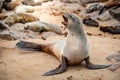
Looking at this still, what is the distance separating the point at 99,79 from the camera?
443 cm

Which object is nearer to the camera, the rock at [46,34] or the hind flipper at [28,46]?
the hind flipper at [28,46]

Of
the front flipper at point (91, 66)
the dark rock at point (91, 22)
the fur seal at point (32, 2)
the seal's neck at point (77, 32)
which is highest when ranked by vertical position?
the seal's neck at point (77, 32)

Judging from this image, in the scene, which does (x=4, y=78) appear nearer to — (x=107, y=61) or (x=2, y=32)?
(x=107, y=61)

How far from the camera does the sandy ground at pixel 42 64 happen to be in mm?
4547

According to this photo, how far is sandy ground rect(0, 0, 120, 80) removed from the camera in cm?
455

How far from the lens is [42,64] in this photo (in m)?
5.12

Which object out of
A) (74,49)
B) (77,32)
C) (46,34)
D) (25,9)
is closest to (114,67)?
(74,49)

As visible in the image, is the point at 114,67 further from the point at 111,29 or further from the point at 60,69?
the point at 111,29

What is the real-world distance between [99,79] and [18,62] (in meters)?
1.43

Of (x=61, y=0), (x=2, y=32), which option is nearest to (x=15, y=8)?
(x=61, y=0)

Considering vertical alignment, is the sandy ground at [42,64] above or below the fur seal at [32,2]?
above

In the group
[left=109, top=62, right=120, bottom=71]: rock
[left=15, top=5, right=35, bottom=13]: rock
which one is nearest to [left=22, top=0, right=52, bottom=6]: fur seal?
[left=15, top=5, right=35, bottom=13]: rock

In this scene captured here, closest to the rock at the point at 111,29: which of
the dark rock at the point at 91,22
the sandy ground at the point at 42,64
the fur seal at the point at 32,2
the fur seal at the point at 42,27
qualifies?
the dark rock at the point at 91,22

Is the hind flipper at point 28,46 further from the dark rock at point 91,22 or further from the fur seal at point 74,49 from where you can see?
the dark rock at point 91,22
